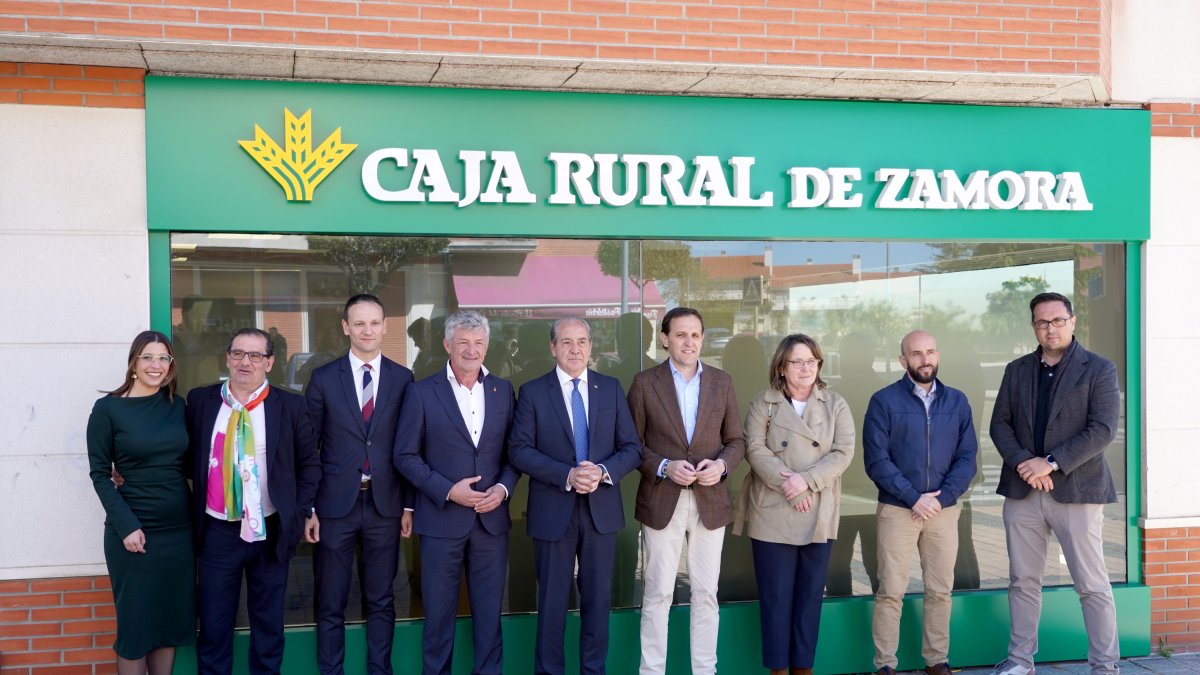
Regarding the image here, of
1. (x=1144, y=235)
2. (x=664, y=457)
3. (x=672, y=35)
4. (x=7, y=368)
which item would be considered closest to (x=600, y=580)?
(x=664, y=457)

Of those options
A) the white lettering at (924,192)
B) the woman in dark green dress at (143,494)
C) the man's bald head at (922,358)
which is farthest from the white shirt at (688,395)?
the woman in dark green dress at (143,494)

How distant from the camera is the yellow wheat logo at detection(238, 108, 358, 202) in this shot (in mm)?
5242

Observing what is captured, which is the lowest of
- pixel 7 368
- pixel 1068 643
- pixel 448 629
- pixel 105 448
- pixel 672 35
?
pixel 1068 643

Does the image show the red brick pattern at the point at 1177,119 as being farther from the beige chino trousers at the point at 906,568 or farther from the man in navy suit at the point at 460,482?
the man in navy suit at the point at 460,482

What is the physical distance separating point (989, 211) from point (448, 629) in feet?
13.3

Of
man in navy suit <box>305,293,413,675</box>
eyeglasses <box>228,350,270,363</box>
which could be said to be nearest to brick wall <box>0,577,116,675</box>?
man in navy suit <box>305,293,413,675</box>

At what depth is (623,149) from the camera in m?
5.65

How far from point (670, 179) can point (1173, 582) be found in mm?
4097

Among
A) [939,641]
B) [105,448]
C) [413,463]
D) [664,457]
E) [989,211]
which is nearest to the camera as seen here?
[105,448]

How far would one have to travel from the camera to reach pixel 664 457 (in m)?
5.14

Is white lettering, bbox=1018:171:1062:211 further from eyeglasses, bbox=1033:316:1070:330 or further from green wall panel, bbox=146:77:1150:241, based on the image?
eyeglasses, bbox=1033:316:1070:330

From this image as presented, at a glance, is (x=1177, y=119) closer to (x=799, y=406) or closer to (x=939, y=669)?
(x=799, y=406)

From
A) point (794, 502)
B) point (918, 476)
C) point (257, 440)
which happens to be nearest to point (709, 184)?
point (794, 502)

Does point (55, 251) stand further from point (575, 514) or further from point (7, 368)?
point (575, 514)
